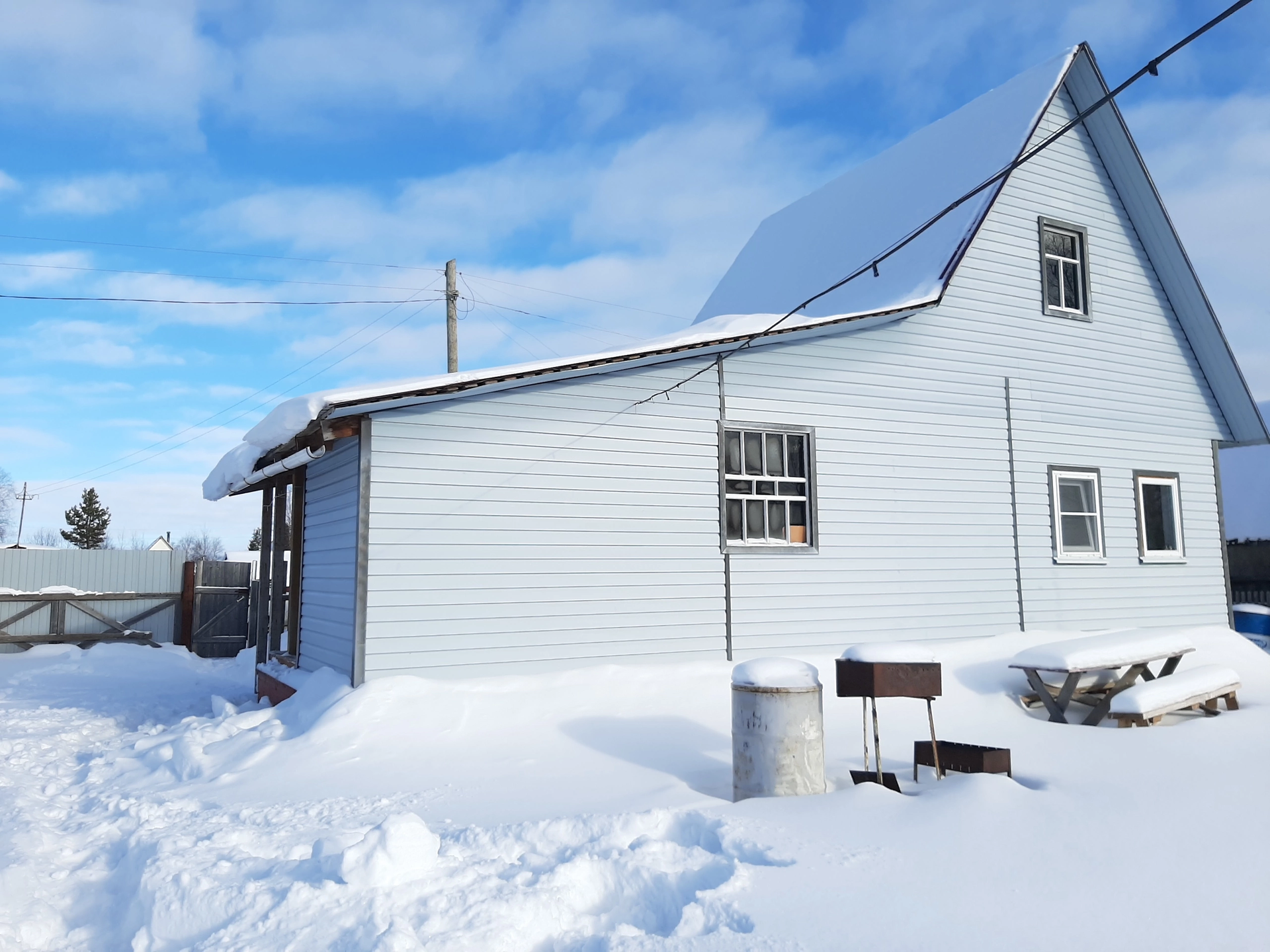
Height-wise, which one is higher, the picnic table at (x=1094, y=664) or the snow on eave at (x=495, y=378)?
the snow on eave at (x=495, y=378)

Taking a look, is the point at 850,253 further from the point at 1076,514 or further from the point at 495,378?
the point at 495,378

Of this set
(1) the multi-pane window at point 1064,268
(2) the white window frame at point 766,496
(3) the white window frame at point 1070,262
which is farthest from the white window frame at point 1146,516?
(2) the white window frame at point 766,496

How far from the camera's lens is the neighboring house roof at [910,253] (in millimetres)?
10008

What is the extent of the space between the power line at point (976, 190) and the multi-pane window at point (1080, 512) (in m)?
3.97

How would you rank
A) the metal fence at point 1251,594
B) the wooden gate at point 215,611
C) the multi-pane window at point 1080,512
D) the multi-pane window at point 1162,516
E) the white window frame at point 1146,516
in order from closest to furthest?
the multi-pane window at point 1080,512
the white window frame at point 1146,516
the multi-pane window at point 1162,516
the wooden gate at point 215,611
the metal fence at point 1251,594

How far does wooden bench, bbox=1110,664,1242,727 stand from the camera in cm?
867

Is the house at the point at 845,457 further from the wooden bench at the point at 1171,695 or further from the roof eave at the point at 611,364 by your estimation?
the wooden bench at the point at 1171,695

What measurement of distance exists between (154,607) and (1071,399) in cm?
1755

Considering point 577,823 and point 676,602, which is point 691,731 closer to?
point 676,602

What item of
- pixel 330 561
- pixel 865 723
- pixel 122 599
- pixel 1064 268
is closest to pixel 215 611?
pixel 122 599

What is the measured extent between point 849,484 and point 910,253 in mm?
3866

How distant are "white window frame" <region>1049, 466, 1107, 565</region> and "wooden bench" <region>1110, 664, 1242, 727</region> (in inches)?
121

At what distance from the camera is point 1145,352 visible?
13805 millimetres

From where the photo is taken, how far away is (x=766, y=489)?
10.8 meters
